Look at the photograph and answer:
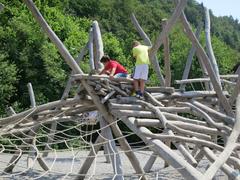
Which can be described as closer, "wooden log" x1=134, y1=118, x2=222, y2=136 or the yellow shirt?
"wooden log" x1=134, y1=118, x2=222, y2=136

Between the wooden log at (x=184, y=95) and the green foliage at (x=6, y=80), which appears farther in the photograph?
the green foliage at (x=6, y=80)

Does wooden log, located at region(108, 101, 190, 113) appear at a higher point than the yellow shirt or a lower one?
lower

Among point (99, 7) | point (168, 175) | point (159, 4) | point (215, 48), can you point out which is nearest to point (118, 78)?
point (168, 175)

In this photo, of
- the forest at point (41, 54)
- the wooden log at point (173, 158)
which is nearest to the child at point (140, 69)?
the wooden log at point (173, 158)

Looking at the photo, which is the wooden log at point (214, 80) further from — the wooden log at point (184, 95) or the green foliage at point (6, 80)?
the green foliage at point (6, 80)

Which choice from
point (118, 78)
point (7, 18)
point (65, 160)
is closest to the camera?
point (118, 78)

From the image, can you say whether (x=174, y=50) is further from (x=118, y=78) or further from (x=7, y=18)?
(x=118, y=78)

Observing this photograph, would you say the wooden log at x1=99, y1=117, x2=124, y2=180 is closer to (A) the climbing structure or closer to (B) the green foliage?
(A) the climbing structure

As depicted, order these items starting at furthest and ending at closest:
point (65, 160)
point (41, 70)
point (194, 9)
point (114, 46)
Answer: point (194, 9) → point (114, 46) → point (41, 70) → point (65, 160)

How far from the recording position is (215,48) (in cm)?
2180

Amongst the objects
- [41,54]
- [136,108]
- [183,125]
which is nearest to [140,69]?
[136,108]

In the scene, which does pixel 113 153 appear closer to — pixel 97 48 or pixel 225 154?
pixel 225 154

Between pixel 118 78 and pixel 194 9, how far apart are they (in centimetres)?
4874

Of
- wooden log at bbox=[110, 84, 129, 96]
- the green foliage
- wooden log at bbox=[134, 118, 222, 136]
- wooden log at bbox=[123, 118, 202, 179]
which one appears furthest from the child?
the green foliage
